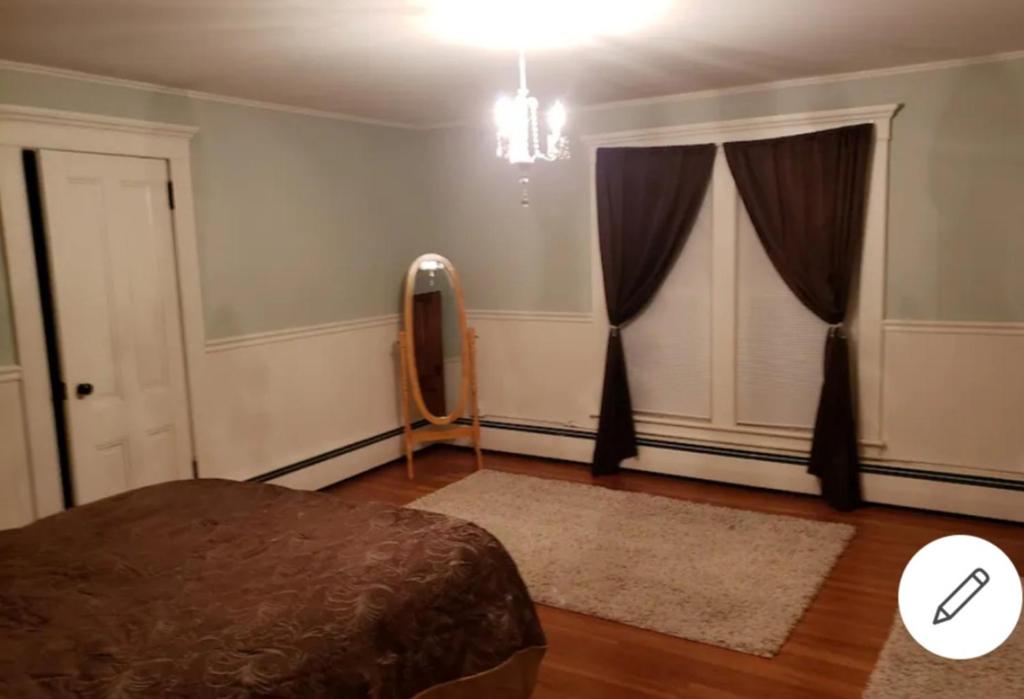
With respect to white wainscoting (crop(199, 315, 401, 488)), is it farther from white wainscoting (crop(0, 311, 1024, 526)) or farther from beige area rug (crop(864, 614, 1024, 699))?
beige area rug (crop(864, 614, 1024, 699))

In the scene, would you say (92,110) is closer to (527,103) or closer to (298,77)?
(298,77)

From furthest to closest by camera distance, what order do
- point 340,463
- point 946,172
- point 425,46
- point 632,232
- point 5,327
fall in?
point 340,463
point 632,232
point 946,172
point 5,327
point 425,46

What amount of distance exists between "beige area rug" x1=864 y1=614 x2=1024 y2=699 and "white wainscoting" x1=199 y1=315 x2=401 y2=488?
3362mm

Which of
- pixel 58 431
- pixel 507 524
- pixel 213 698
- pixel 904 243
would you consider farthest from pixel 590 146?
pixel 213 698

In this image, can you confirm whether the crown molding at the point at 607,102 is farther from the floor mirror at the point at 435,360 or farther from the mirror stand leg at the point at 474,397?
the mirror stand leg at the point at 474,397

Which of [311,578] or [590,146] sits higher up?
[590,146]

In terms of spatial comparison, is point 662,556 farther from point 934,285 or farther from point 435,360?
point 435,360

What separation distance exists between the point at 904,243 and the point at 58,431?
4393 mm

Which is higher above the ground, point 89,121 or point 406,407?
point 89,121

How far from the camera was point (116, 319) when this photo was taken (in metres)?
3.78

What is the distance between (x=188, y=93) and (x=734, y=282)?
3259 mm

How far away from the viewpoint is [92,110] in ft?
12.0

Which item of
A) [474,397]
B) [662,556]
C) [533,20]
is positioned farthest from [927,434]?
[533,20]

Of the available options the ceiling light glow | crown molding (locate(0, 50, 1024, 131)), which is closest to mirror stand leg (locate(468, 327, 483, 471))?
crown molding (locate(0, 50, 1024, 131))
